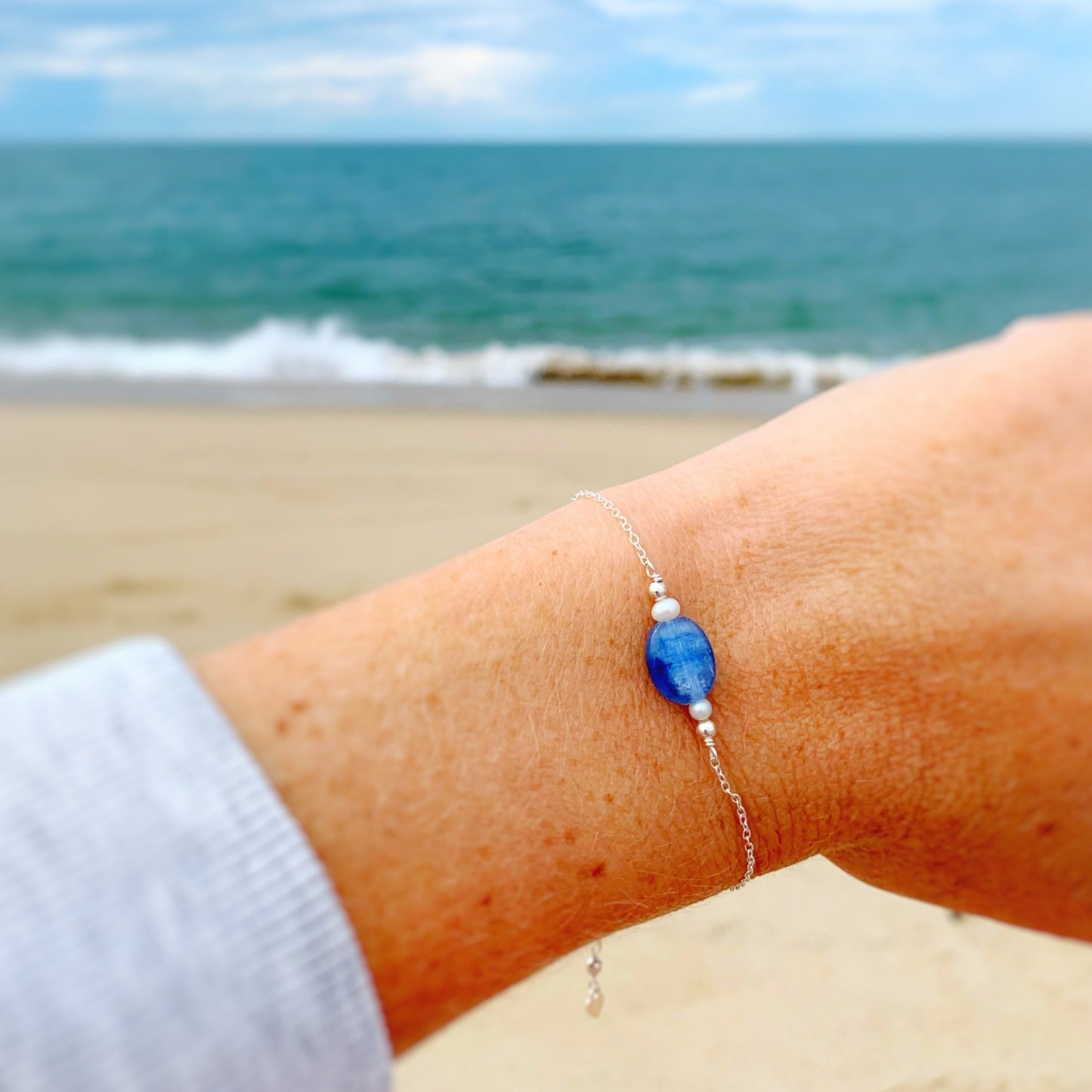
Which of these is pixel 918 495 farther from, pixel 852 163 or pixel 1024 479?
pixel 852 163

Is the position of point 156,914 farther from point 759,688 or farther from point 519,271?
point 519,271

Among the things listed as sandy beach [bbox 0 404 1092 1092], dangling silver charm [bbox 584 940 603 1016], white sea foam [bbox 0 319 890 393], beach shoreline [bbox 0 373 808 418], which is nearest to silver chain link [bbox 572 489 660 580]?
dangling silver charm [bbox 584 940 603 1016]

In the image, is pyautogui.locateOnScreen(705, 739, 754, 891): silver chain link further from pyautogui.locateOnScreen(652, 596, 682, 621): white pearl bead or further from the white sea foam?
the white sea foam

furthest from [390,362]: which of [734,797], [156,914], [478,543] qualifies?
[156,914]

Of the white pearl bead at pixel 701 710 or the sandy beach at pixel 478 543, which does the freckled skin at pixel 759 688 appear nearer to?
the white pearl bead at pixel 701 710

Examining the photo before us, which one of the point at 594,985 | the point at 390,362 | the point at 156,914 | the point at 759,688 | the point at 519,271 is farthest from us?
the point at 519,271

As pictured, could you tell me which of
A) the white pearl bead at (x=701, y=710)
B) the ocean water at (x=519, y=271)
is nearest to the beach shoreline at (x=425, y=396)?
the ocean water at (x=519, y=271)

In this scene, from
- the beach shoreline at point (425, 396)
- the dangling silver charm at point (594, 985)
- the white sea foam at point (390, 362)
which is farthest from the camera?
the white sea foam at point (390, 362)
